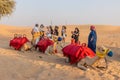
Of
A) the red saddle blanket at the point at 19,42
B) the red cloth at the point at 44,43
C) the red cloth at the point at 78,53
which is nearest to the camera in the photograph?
the red cloth at the point at 78,53

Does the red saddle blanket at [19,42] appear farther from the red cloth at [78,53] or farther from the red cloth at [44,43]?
the red cloth at [78,53]

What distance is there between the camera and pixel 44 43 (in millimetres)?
A: 18875

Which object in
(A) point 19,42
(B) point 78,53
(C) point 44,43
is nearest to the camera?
(B) point 78,53

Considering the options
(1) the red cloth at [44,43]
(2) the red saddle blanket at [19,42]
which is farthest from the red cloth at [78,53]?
(2) the red saddle blanket at [19,42]

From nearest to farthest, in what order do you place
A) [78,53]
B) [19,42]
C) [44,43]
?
[78,53] < [44,43] < [19,42]

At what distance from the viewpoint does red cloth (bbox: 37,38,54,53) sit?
18.6 meters

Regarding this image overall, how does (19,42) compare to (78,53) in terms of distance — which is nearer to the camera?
(78,53)

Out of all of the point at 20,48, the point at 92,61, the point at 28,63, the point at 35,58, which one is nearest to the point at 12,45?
the point at 20,48

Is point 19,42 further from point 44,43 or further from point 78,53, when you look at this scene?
point 78,53

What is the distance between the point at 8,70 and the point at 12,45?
249 inches

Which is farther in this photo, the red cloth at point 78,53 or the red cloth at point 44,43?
the red cloth at point 44,43

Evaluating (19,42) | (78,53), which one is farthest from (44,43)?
(78,53)

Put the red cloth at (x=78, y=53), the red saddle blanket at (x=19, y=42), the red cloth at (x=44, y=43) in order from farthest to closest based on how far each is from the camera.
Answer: the red saddle blanket at (x=19, y=42) < the red cloth at (x=44, y=43) < the red cloth at (x=78, y=53)

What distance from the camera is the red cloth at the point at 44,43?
18.6 meters
